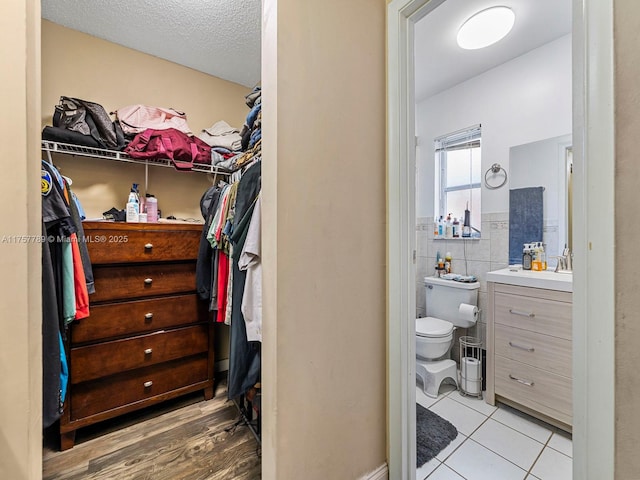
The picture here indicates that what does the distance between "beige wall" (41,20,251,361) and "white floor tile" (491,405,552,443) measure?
2.06m

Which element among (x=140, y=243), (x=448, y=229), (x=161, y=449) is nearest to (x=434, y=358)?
(x=448, y=229)

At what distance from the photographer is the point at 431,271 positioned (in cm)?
263

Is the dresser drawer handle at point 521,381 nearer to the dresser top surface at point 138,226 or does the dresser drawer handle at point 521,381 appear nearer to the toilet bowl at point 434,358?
the toilet bowl at point 434,358

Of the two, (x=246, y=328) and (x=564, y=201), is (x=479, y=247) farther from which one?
(x=246, y=328)

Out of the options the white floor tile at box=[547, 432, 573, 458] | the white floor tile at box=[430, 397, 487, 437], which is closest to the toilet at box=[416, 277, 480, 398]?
the white floor tile at box=[430, 397, 487, 437]

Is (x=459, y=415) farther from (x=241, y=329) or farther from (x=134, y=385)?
(x=134, y=385)

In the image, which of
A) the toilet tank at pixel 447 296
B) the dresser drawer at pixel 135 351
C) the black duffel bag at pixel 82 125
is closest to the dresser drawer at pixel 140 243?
the dresser drawer at pixel 135 351

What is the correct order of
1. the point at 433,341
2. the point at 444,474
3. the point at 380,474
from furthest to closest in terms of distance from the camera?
the point at 433,341, the point at 444,474, the point at 380,474

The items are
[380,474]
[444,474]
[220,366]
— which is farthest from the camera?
[220,366]

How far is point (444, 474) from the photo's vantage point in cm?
129

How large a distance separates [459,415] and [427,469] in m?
0.54

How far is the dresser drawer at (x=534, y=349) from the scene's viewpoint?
1488 mm

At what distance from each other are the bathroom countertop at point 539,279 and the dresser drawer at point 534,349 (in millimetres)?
293

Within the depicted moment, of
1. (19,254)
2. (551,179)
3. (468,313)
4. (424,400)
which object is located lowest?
(424,400)
